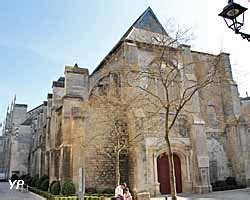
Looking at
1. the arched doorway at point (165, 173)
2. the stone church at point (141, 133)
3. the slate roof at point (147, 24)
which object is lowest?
the arched doorway at point (165, 173)

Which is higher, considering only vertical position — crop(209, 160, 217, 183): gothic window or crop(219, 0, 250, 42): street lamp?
crop(219, 0, 250, 42): street lamp

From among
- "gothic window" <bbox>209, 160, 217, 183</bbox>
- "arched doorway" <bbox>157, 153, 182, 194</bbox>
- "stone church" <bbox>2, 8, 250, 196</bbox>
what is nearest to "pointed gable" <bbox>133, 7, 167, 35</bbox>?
"stone church" <bbox>2, 8, 250, 196</bbox>

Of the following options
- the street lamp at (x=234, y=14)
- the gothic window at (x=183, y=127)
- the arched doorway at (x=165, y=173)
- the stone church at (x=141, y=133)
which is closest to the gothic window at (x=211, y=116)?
the stone church at (x=141, y=133)

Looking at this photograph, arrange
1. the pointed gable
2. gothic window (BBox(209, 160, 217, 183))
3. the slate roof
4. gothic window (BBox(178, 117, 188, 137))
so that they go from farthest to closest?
1. the pointed gable
2. the slate roof
3. gothic window (BBox(209, 160, 217, 183))
4. gothic window (BBox(178, 117, 188, 137))

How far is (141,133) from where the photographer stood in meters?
17.0

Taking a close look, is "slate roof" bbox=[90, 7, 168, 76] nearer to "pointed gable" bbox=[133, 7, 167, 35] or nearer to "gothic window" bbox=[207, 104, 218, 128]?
"pointed gable" bbox=[133, 7, 167, 35]

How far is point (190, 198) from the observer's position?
15.9 m

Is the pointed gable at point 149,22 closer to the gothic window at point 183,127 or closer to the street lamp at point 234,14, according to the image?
the gothic window at point 183,127

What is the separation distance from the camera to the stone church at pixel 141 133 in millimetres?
17297

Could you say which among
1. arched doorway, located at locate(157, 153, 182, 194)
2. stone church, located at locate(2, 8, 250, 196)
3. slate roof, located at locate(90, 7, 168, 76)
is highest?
slate roof, located at locate(90, 7, 168, 76)

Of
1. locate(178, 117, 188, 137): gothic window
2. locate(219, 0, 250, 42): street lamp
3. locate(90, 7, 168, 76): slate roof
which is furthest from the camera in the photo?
locate(90, 7, 168, 76): slate roof

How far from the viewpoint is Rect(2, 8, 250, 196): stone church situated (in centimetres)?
1730

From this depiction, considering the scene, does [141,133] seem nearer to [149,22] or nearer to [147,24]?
[147,24]

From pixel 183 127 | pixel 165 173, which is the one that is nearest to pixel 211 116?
pixel 183 127
